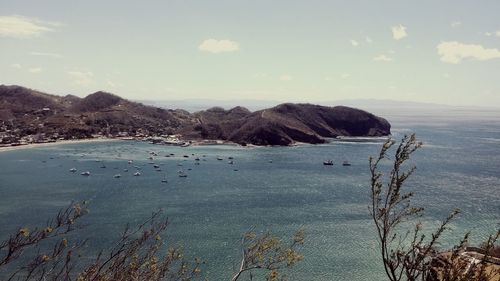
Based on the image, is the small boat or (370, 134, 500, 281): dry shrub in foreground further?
the small boat

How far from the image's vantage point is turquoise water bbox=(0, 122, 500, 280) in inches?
2726

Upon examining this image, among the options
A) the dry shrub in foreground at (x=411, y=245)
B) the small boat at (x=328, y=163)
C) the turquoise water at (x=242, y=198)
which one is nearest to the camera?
the dry shrub in foreground at (x=411, y=245)

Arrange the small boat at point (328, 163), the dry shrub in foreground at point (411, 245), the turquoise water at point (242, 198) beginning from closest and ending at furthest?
the dry shrub in foreground at point (411, 245)
the turquoise water at point (242, 198)
the small boat at point (328, 163)

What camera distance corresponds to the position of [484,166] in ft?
542

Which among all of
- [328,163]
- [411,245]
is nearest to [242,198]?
[328,163]

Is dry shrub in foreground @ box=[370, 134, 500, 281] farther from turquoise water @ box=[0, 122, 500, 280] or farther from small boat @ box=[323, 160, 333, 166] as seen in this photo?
small boat @ box=[323, 160, 333, 166]

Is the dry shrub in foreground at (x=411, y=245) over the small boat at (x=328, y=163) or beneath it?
over

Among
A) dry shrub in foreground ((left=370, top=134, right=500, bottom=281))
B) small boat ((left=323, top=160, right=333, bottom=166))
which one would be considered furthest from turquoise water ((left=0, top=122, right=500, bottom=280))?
dry shrub in foreground ((left=370, top=134, right=500, bottom=281))

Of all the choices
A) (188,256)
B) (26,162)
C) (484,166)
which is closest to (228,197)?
(188,256)

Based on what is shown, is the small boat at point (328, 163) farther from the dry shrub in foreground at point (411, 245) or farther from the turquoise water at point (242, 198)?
the dry shrub in foreground at point (411, 245)

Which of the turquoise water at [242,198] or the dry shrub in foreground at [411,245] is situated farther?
the turquoise water at [242,198]

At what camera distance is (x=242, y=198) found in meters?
108

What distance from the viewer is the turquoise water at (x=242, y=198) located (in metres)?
69.2

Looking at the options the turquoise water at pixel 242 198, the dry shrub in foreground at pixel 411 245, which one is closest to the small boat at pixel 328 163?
the turquoise water at pixel 242 198
